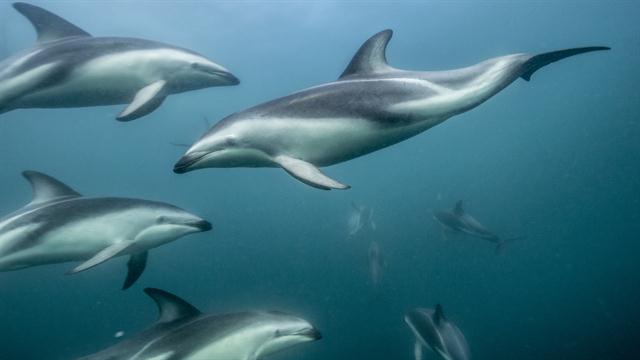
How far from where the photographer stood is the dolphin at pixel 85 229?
5371 millimetres

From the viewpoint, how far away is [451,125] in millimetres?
78375

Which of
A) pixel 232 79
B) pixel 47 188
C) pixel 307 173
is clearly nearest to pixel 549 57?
pixel 307 173

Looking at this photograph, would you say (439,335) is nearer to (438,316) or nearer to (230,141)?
(438,316)

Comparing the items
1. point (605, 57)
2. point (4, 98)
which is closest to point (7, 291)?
point (4, 98)

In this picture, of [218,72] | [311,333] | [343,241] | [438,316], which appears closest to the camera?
[311,333]

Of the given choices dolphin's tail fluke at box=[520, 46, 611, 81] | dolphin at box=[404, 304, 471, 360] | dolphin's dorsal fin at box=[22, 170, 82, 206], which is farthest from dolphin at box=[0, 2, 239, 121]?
dolphin at box=[404, 304, 471, 360]

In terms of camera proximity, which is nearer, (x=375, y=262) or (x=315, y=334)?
(x=315, y=334)

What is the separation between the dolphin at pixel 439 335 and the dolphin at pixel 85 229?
417 centimetres

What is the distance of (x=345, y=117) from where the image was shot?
4.43 metres

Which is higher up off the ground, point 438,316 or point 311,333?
point 311,333

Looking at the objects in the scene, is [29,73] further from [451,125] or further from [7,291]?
[451,125]

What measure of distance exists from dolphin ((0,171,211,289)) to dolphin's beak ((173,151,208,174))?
138 centimetres

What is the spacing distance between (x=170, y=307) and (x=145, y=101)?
215cm

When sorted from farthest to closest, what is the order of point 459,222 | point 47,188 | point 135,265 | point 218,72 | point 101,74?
point 459,222 → point 135,265 → point 47,188 → point 218,72 → point 101,74
